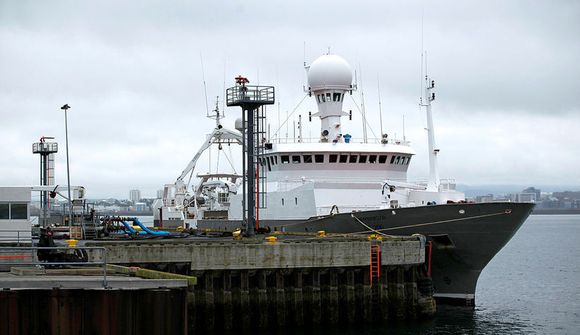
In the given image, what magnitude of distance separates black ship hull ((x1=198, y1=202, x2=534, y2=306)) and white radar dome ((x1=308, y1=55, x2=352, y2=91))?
1186 cm

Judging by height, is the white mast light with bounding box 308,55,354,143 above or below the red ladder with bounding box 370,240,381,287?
above

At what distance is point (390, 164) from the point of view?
46.4 m

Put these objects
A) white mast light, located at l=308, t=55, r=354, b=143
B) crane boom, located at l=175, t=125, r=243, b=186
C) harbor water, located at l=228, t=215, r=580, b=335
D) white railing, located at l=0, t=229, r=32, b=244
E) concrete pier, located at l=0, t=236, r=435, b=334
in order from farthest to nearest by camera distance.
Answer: crane boom, located at l=175, t=125, r=243, b=186 → white mast light, located at l=308, t=55, r=354, b=143 → harbor water, located at l=228, t=215, r=580, b=335 → white railing, located at l=0, t=229, r=32, b=244 → concrete pier, located at l=0, t=236, r=435, b=334

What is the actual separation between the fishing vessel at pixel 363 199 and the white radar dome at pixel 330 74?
6 centimetres

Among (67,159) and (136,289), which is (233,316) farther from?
(67,159)

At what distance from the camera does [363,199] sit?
145 ft

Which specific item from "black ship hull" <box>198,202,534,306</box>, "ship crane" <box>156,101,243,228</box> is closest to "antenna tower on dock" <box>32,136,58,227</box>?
"ship crane" <box>156,101,243,228</box>

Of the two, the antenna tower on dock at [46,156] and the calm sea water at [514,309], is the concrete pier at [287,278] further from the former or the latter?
the antenna tower on dock at [46,156]

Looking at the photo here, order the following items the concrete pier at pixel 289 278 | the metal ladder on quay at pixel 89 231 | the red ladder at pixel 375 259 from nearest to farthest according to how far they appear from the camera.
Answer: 1. the concrete pier at pixel 289 278
2. the red ladder at pixel 375 259
3. the metal ladder on quay at pixel 89 231

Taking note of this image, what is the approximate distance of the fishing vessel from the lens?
123 feet

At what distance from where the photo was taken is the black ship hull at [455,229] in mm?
37250

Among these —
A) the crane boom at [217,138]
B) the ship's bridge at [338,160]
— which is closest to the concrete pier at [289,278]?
the ship's bridge at [338,160]

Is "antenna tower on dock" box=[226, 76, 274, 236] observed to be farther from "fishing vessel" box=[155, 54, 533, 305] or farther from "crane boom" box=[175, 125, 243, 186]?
Answer: "crane boom" box=[175, 125, 243, 186]

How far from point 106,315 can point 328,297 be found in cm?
1422
